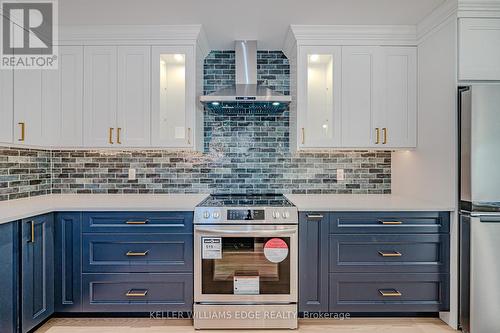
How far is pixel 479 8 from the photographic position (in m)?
2.42

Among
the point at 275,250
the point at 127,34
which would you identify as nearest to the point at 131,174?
the point at 127,34

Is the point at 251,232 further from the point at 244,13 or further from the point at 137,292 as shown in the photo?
the point at 244,13

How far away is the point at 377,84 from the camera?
302cm

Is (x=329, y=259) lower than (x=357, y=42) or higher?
lower

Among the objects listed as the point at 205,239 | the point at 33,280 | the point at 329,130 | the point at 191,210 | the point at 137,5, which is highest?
the point at 137,5

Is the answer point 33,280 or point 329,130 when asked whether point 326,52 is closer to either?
point 329,130

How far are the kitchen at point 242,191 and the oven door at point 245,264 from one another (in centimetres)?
1

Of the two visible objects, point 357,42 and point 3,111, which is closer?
point 3,111

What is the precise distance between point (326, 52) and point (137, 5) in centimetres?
163

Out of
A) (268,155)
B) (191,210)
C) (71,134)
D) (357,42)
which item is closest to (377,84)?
(357,42)

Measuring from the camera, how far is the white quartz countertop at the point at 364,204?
8.39 feet

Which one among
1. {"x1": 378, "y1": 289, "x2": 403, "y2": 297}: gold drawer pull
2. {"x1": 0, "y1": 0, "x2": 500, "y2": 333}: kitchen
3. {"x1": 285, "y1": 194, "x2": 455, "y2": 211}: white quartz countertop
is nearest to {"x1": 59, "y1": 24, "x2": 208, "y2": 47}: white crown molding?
{"x1": 0, "y1": 0, "x2": 500, "y2": 333}: kitchen

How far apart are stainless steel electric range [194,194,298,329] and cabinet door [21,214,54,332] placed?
1081 millimetres

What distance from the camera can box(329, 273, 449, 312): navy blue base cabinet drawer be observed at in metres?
2.57
